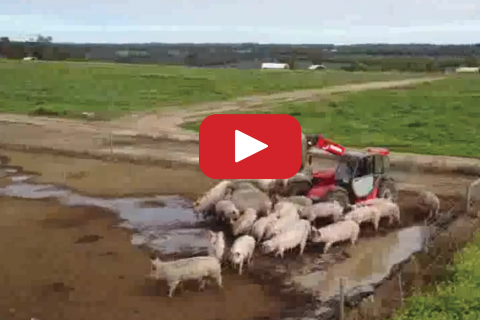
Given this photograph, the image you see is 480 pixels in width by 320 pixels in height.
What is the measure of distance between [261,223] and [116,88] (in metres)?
38.4

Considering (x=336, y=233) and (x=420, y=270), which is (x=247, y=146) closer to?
(x=336, y=233)

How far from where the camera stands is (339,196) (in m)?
14.7

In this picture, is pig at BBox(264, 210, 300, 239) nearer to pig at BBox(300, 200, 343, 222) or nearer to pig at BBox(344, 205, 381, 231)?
pig at BBox(300, 200, 343, 222)

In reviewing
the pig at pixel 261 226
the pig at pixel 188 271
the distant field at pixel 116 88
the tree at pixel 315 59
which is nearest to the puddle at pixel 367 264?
the pig at pixel 188 271

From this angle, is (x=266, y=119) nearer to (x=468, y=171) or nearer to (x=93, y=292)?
(x=468, y=171)

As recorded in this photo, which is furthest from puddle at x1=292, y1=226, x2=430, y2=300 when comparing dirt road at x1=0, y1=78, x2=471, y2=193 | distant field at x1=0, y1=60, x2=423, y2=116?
distant field at x1=0, y1=60, x2=423, y2=116

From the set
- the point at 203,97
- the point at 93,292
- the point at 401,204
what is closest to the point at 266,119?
the point at 401,204

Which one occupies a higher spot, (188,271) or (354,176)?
(354,176)

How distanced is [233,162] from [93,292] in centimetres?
679

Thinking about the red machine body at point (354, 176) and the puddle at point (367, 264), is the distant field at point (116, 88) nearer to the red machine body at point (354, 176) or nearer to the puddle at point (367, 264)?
the red machine body at point (354, 176)

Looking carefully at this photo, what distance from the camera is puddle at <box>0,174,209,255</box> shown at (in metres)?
13.7

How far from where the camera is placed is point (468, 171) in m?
20.0

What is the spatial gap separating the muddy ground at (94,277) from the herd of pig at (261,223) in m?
0.29

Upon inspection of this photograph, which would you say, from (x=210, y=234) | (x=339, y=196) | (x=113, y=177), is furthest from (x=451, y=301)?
(x=113, y=177)
